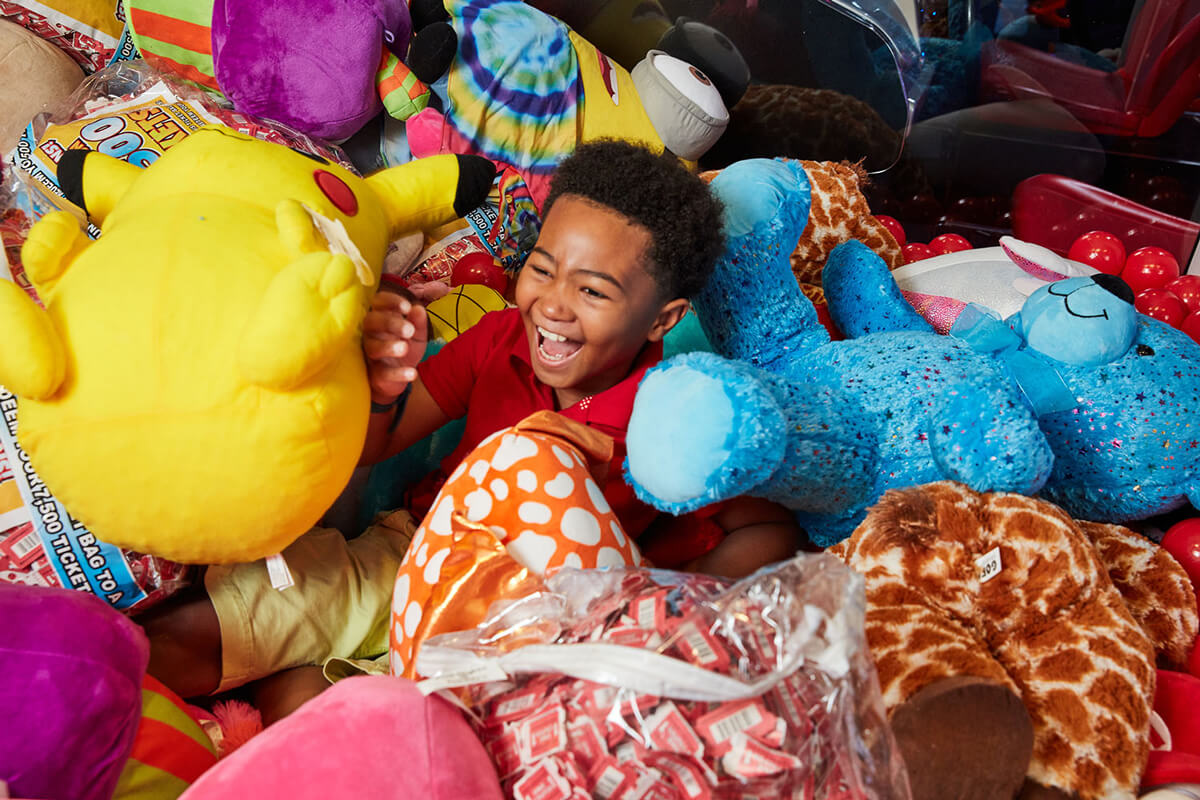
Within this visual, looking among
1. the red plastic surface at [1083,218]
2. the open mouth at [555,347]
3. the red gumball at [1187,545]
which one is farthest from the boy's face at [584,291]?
the red plastic surface at [1083,218]

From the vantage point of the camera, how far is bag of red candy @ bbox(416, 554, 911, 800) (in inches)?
18.5

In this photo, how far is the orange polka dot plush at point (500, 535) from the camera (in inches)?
24.5

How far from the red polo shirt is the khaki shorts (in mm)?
130

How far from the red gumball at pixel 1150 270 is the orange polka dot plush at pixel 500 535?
1280 mm

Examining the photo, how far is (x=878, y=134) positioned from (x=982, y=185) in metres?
0.27

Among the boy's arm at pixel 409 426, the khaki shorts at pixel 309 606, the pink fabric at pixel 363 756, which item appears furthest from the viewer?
the boy's arm at pixel 409 426

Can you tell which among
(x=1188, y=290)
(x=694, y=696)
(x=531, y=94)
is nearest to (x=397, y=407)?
(x=694, y=696)

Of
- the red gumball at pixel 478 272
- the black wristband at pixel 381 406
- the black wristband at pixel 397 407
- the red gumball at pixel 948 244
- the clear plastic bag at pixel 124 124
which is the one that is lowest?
the red gumball at pixel 948 244

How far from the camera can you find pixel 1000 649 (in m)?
0.68

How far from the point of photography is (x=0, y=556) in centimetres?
66

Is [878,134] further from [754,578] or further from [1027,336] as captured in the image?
[754,578]

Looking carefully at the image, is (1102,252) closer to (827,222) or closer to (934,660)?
(827,222)

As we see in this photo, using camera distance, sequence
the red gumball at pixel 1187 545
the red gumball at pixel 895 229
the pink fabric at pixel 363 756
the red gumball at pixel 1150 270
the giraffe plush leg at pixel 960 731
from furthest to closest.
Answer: the red gumball at pixel 895 229, the red gumball at pixel 1150 270, the red gumball at pixel 1187 545, the giraffe plush leg at pixel 960 731, the pink fabric at pixel 363 756

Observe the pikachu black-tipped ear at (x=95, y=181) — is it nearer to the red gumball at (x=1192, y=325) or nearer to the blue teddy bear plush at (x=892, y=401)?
the blue teddy bear plush at (x=892, y=401)
